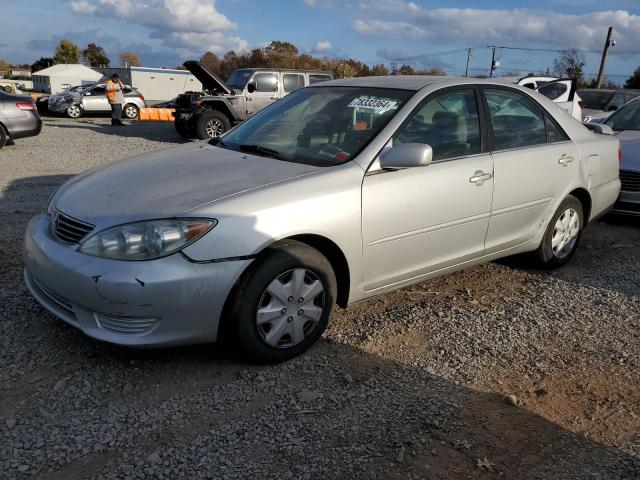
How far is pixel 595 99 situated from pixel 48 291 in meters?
14.9

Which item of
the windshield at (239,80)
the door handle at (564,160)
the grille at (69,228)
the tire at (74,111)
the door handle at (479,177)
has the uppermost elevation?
the windshield at (239,80)

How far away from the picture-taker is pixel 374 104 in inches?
150

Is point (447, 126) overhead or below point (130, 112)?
overhead

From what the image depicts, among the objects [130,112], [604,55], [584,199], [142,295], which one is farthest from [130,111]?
[604,55]

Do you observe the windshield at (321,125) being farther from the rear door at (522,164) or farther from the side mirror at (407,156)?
the rear door at (522,164)

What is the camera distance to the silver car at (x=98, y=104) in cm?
2125

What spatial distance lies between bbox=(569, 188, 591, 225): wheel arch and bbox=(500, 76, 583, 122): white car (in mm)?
8475

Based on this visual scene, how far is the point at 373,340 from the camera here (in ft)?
11.6

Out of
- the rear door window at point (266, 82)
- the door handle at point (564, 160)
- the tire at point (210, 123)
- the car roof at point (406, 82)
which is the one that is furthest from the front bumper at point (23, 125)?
the door handle at point (564, 160)

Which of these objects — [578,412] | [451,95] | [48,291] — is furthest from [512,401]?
[48,291]

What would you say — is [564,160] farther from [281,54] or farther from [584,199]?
[281,54]

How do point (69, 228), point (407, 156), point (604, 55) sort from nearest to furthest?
point (69, 228), point (407, 156), point (604, 55)

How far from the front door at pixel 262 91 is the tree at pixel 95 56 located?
8284cm

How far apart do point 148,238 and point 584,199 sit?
3.91m
